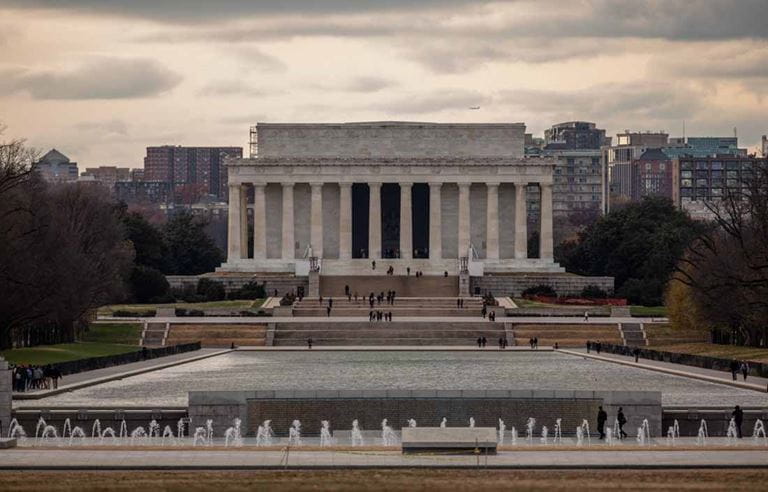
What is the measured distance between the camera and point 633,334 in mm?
110375

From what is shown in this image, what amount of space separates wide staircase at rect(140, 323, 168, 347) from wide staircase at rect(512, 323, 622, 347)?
19912mm

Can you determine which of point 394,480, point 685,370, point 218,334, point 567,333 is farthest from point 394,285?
point 394,480

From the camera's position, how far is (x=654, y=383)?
75.6m

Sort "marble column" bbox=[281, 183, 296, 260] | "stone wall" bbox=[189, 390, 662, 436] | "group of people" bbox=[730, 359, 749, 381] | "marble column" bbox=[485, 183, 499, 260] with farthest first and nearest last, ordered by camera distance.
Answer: "marble column" bbox=[281, 183, 296, 260] < "marble column" bbox=[485, 183, 499, 260] < "group of people" bbox=[730, 359, 749, 381] < "stone wall" bbox=[189, 390, 662, 436]

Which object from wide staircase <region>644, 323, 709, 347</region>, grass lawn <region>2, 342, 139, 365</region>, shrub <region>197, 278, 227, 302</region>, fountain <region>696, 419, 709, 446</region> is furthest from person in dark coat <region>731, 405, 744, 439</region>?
shrub <region>197, 278, 227, 302</region>

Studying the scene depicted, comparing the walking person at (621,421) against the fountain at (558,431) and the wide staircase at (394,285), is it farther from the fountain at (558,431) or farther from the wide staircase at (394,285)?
the wide staircase at (394,285)

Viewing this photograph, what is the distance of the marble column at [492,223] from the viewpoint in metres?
146

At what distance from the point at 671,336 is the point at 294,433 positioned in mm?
56466

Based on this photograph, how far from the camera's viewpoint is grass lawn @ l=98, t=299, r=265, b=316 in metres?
124

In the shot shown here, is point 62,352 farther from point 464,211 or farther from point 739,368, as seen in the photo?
point 464,211

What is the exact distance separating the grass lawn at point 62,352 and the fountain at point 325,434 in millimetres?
30920

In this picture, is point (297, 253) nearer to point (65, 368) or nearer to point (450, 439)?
point (65, 368)

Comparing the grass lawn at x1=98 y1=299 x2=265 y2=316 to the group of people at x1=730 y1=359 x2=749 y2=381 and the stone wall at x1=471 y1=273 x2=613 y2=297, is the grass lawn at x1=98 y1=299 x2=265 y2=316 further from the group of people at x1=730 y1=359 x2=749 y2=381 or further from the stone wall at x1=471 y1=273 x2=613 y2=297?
the group of people at x1=730 y1=359 x2=749 y2=381

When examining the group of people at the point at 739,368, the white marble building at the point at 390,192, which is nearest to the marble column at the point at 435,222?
the white marble building at the point at 390,192
